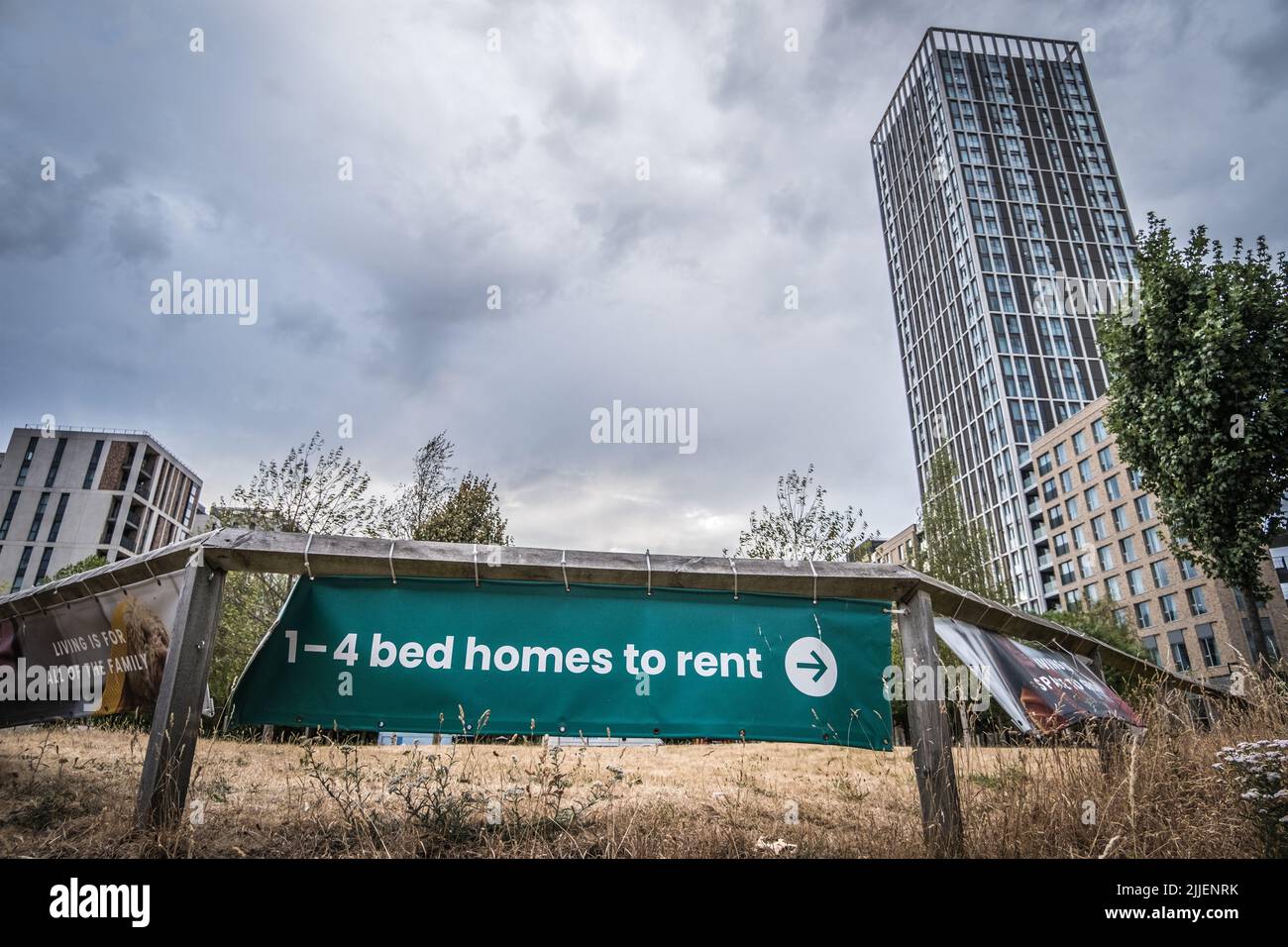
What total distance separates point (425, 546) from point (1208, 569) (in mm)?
22164

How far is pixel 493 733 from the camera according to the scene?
11.8 feet

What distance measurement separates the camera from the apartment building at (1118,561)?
47031mm

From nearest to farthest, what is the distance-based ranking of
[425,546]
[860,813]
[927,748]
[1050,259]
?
1. [927,748]
2. [425,546]
3. [860,813]
4. [1050,259]

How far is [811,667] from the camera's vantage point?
380cm

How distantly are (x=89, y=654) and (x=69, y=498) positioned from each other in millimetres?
84957

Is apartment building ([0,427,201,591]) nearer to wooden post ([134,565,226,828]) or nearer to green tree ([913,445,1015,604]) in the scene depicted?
green tree ([913,445,1015,604])

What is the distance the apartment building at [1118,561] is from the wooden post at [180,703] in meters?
50.6

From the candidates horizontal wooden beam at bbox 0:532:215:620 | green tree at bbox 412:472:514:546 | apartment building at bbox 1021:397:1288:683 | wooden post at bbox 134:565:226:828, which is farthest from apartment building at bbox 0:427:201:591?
apartment building at bbox 1021:397:1288:683

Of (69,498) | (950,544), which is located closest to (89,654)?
(950,544)

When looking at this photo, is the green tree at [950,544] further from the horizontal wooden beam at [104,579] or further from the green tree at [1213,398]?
the horizontal wooden beam at [104,579]

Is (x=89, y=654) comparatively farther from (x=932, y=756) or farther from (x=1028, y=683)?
(x=1028, y=683)

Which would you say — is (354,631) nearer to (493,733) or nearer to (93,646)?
(493,733)

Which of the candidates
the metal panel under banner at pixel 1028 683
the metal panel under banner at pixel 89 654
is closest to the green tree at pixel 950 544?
the metal panel under banner at pixel 1028 683
